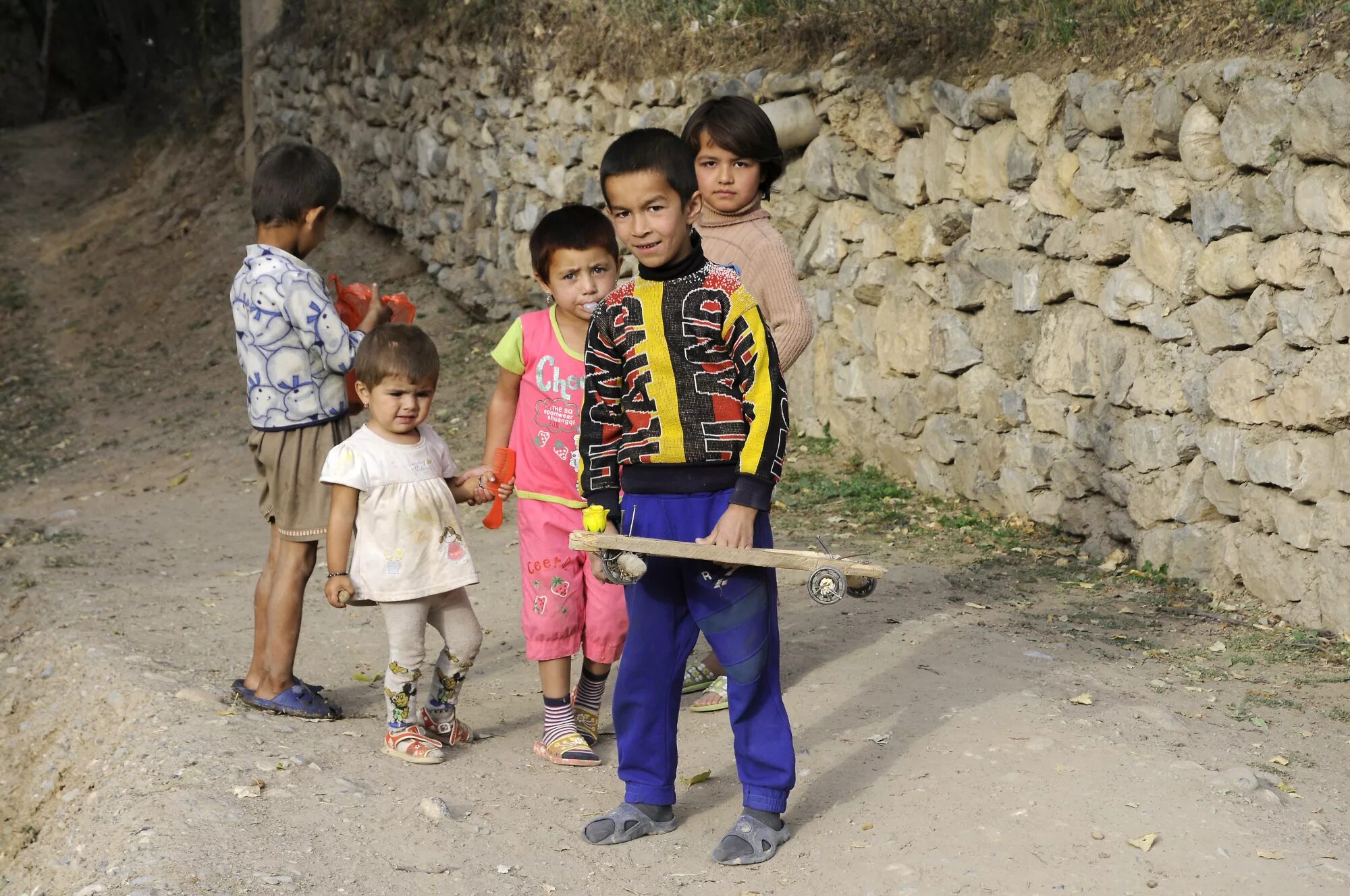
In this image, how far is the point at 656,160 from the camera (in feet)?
9.21

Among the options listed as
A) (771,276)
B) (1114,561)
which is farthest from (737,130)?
(1114,561)

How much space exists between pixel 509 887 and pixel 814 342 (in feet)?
14.9

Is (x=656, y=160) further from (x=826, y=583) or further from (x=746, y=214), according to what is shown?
(x=746, y=214)

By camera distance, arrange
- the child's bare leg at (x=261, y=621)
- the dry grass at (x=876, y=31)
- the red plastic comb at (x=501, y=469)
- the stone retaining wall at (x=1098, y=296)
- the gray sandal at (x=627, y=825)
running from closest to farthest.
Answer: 1. the gray sandal at (x=627, y=825)
2. the red plastic comb at (x=501, y=469)
3. the child's bare leg at (x=261, y=621)
4. the stone retaining wall at (x=1098, y=296)
5. the dry grass at (x=876, y=31)

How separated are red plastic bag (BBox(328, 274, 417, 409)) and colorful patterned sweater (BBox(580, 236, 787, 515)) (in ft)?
4.21

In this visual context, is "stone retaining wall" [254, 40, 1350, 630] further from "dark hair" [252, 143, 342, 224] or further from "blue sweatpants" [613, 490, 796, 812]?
"dark hair" [252, 143, 342, 224]

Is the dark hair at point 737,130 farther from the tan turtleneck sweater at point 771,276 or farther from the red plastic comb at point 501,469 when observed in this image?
the red plastic comb at point 501,469

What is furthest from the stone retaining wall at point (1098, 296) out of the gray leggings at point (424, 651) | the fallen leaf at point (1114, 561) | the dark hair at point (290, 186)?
the dark hair at point (290, 186)

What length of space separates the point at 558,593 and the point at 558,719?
359 millimetres

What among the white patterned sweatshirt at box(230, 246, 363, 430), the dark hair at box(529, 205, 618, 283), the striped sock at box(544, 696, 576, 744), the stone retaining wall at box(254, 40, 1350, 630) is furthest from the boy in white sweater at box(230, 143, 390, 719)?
the stone retaining wall at box(254, 40, 1350, 630)

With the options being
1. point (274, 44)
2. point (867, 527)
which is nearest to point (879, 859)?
point (867, 527)

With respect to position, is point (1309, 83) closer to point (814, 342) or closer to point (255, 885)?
point (814, 342)

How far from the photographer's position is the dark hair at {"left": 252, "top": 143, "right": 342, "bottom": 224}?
378 cm

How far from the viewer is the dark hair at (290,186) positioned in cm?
378
